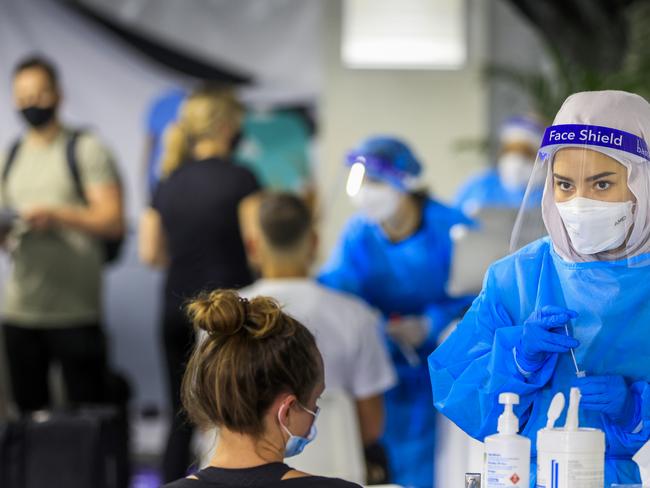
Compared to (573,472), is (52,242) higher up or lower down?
higher up

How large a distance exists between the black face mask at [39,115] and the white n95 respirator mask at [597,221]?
331cm

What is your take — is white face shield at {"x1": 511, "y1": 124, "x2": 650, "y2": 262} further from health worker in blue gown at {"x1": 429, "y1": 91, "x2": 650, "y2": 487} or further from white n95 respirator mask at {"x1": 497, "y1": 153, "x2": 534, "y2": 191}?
white n95 respirator mask at {"x1": 497, "y1": 153, "x2": 534, "y2": 191}

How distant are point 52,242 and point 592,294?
3305 mm

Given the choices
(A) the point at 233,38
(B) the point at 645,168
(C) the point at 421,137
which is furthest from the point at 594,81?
(B) the point at 645,168

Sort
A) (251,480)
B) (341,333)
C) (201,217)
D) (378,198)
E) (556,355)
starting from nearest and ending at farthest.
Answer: (251,480) < (556,355) < (341,333) < (378,198) < (201,217)

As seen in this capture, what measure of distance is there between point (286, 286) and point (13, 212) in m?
1.80

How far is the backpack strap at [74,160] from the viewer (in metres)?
4.95

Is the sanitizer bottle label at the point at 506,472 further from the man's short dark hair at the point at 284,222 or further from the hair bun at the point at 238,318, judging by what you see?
the man's short dark hair at the point at 284,222

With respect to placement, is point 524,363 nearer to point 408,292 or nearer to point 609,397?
point 609,397

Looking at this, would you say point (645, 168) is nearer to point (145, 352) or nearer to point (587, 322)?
point (587, 322)

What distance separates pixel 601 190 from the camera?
2115mm

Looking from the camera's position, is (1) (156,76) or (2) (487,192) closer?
(2) (487,192)

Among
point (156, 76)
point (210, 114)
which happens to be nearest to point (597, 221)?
point (210, 114)

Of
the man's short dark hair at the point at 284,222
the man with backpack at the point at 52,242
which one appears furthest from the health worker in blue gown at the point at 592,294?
the man with backpack at the point at 52,242
